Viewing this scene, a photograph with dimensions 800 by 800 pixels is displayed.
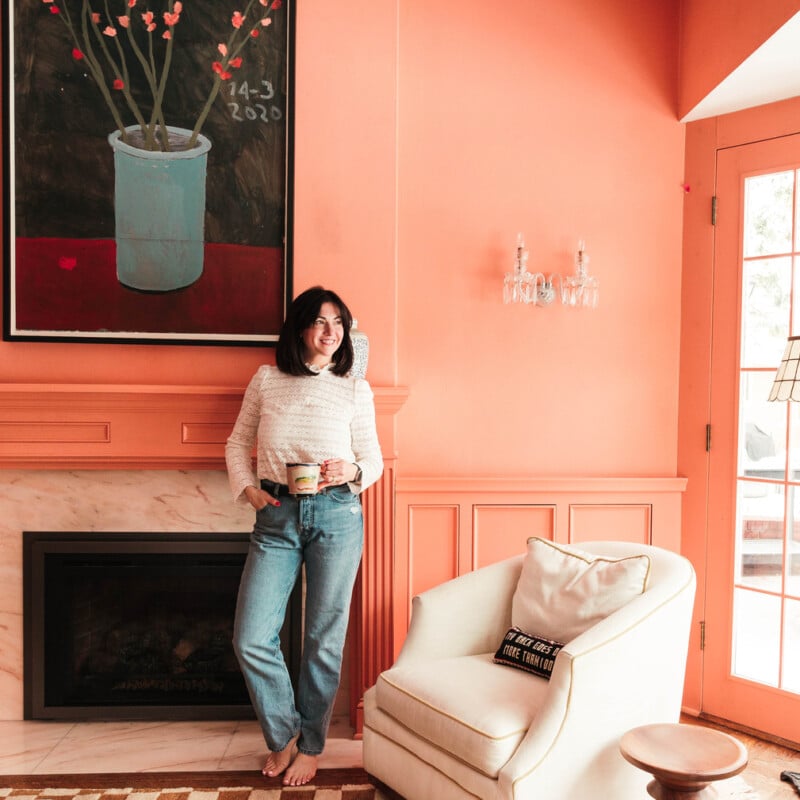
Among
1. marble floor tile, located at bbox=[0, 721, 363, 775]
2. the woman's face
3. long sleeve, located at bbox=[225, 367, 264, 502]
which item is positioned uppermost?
the woman's face

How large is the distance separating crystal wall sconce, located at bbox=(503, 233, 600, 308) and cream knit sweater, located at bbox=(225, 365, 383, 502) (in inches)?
32.9

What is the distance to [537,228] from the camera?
3062 mm

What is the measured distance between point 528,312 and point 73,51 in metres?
1.94

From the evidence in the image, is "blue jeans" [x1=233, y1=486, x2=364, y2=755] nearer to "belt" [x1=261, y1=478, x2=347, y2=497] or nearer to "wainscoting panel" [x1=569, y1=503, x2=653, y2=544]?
"belt" [x1=261, y1=478, x2=347, y2=497]

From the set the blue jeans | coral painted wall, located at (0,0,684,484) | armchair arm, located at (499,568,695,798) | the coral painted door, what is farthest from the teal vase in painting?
the coral painted door

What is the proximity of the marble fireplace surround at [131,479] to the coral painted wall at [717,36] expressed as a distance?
1609mm

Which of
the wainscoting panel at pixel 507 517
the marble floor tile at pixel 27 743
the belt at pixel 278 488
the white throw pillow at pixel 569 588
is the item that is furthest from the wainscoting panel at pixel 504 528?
the marble floor tile at pixel 27 743

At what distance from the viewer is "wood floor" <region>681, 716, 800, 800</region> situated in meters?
2.40

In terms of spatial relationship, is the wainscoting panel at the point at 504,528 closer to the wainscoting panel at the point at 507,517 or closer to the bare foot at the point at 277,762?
the wainscoting panel at the point at 507,517

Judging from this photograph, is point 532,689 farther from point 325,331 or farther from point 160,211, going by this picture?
point 160,211

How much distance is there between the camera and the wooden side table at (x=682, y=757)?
5.60ft

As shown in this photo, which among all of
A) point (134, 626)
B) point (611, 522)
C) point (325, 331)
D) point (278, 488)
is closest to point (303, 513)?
point (278, 488)

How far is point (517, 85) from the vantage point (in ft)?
10.0

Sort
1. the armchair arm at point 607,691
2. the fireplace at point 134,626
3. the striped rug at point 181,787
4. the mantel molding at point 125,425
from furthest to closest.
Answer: the fireplace at point 134,626, the mantel molding at point 125,425, the striped rug at point 181,787, the armchair arm at point 607,691
